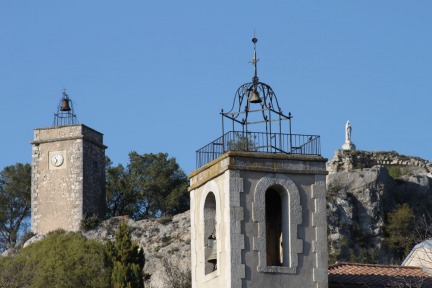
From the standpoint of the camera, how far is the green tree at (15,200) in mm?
82875

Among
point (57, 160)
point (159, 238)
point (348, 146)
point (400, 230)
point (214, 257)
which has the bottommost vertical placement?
point (214, 257)

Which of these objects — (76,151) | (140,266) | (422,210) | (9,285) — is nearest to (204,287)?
(9,285)

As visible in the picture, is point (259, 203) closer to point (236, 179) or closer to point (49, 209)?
point (236, 179)

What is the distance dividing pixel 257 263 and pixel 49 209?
140 ft

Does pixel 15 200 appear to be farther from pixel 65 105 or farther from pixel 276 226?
pixel 276 226

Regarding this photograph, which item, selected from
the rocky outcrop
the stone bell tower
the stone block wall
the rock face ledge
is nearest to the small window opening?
the stone bell tower

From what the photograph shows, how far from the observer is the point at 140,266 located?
5738 cm

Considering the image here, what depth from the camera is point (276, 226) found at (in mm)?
30938

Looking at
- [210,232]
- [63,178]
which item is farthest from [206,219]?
[63,178]

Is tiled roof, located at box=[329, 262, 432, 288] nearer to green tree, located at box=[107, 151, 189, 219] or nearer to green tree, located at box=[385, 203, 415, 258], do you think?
green tree, located at box=[385, 203, 415, 258]

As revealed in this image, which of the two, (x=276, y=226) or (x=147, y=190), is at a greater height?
(x=147, y=190)

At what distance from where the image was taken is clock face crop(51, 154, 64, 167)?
71250mm

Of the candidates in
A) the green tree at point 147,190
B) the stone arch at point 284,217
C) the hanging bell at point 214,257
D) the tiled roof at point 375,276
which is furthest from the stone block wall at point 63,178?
the stone arch at point 284,217

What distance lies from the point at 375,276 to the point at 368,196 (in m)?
43.9
